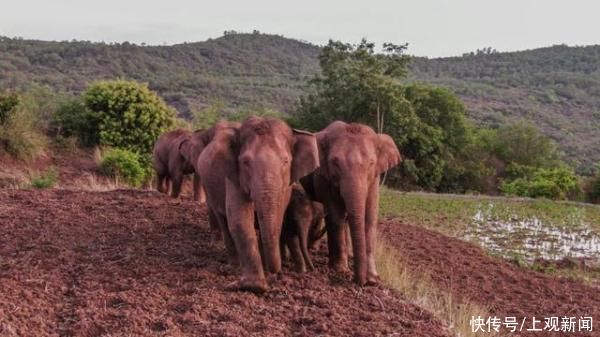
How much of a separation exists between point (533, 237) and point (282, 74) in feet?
285

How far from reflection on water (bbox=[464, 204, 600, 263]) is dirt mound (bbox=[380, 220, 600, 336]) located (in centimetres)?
199

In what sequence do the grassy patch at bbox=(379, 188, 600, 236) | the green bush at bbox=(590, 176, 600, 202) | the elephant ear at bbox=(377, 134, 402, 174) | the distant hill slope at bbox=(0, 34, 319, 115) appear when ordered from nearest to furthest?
the elephant ear at bbox=(377, 134, 402, 174)
the grassy patch at bbox=(379, 188, 600, 236)
the green bush at bbox=(590, 176, 600, 202)
the distant hill slope at bbox=(0, 34, 319, 115)

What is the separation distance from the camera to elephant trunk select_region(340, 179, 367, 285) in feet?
24.1

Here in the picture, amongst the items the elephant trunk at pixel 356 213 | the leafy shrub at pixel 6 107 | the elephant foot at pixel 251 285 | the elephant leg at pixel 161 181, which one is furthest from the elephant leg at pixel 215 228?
the leafy shrub at pixel 6 107

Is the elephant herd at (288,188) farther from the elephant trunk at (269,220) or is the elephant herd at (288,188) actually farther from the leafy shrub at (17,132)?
the leafy shrub at (17,132)

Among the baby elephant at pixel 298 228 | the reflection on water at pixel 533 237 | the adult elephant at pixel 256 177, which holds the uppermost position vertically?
the adult elephant at pixel 256 177

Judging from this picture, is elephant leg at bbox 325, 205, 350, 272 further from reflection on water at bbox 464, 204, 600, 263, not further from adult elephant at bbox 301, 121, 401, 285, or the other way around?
reflection on water at bbox 464, 204, 600, 263

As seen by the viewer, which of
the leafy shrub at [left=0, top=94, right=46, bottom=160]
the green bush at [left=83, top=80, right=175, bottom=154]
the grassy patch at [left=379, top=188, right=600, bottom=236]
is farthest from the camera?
the green bush at [left=83, top=80, right=175, bottom=154]

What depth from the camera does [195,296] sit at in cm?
620

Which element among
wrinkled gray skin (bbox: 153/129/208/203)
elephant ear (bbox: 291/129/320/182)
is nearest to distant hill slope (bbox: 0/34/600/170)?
wrinkled gray skin (bbox: 153/129/208/203)

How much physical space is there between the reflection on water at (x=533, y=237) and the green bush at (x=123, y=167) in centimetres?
847

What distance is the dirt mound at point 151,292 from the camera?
216 inches

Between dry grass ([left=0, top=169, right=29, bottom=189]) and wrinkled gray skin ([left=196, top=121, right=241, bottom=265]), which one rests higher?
wrinkled gray skin ([left=196, top=121, right=241, bottom=265])

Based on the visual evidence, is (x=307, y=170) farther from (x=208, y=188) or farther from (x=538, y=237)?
(x=538, y=237)
